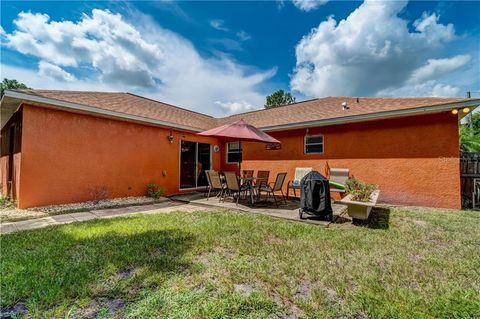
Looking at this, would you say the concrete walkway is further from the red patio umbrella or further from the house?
the red patio umbrella

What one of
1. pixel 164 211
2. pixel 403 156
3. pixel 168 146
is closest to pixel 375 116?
pixel 403 156

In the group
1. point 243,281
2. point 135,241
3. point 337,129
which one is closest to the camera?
point 243,281

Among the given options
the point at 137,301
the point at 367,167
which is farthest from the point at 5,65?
the point at 367,167

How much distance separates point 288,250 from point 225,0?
856 centimetres

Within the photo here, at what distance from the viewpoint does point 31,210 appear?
5.97 m

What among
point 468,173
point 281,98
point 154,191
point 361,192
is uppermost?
point 281,98

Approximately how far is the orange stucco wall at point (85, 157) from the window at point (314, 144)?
5935mm

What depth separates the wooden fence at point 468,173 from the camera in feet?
22.7

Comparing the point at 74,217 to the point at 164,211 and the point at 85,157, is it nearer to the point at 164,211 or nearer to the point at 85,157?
the point at 164,211

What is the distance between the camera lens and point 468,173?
7.05 m

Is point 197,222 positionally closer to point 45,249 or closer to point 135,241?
point 135,241

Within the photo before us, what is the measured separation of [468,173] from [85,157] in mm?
12607

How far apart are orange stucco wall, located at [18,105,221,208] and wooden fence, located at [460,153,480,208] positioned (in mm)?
10675

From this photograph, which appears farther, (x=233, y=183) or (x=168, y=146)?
(x=168, y=146)
